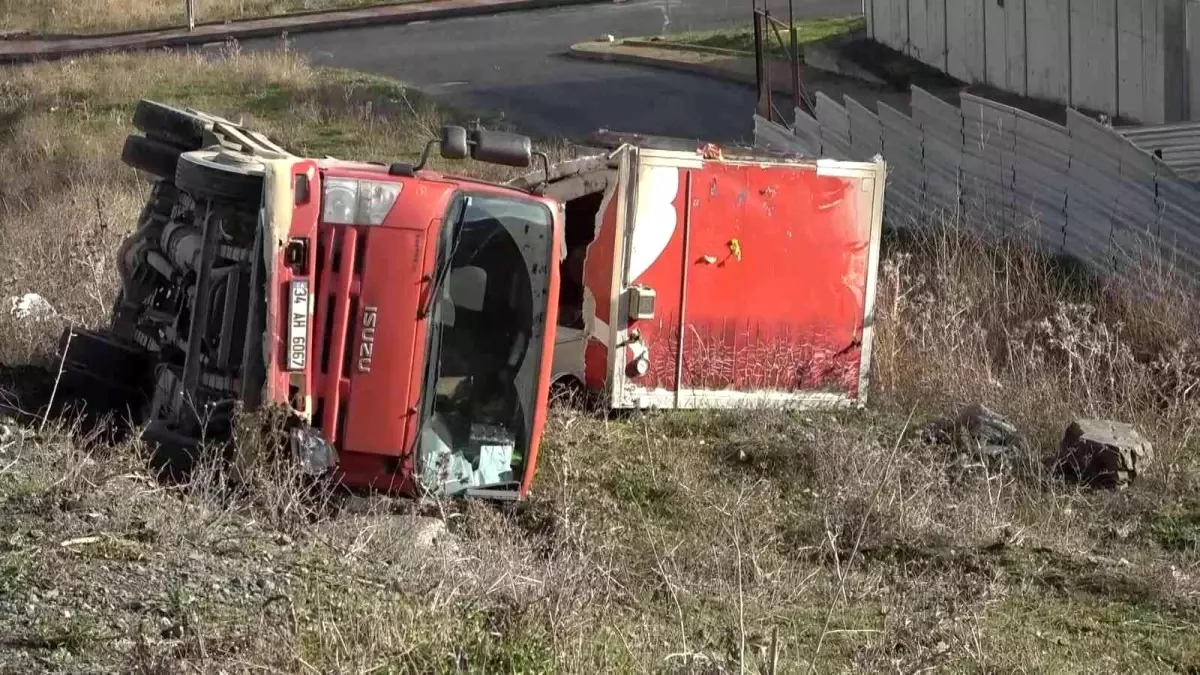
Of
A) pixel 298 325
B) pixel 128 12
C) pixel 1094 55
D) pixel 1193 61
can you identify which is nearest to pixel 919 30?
pixel 1094 55

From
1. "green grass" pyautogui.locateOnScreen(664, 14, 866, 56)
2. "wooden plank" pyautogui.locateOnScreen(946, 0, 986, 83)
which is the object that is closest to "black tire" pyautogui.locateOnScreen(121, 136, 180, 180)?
"wooden plank" pyautogui.locateOnScreen(946, 0, 986, 83)

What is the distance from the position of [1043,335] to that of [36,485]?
22.8ft

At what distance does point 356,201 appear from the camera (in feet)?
23.3

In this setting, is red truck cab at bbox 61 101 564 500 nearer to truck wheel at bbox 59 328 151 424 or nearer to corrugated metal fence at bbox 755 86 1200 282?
truck wheel at bbox 59 328 151 424

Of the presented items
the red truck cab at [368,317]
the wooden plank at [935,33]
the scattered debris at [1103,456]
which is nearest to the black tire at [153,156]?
the red truck cab at [368,317]

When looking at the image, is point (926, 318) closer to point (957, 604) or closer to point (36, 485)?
point (957, 604)

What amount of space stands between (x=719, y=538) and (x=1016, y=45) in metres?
17.1

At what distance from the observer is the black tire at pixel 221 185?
23.4 ft

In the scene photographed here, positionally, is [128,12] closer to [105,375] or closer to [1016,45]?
[1016,45]

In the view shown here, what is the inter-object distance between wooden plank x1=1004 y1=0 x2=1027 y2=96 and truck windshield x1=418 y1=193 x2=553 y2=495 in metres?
16.7

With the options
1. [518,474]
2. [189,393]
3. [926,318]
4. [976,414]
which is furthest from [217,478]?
[926,318]

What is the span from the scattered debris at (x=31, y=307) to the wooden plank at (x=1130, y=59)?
13334 mm

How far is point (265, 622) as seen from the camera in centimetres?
491

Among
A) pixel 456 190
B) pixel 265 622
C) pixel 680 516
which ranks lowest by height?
pixel 680 516
